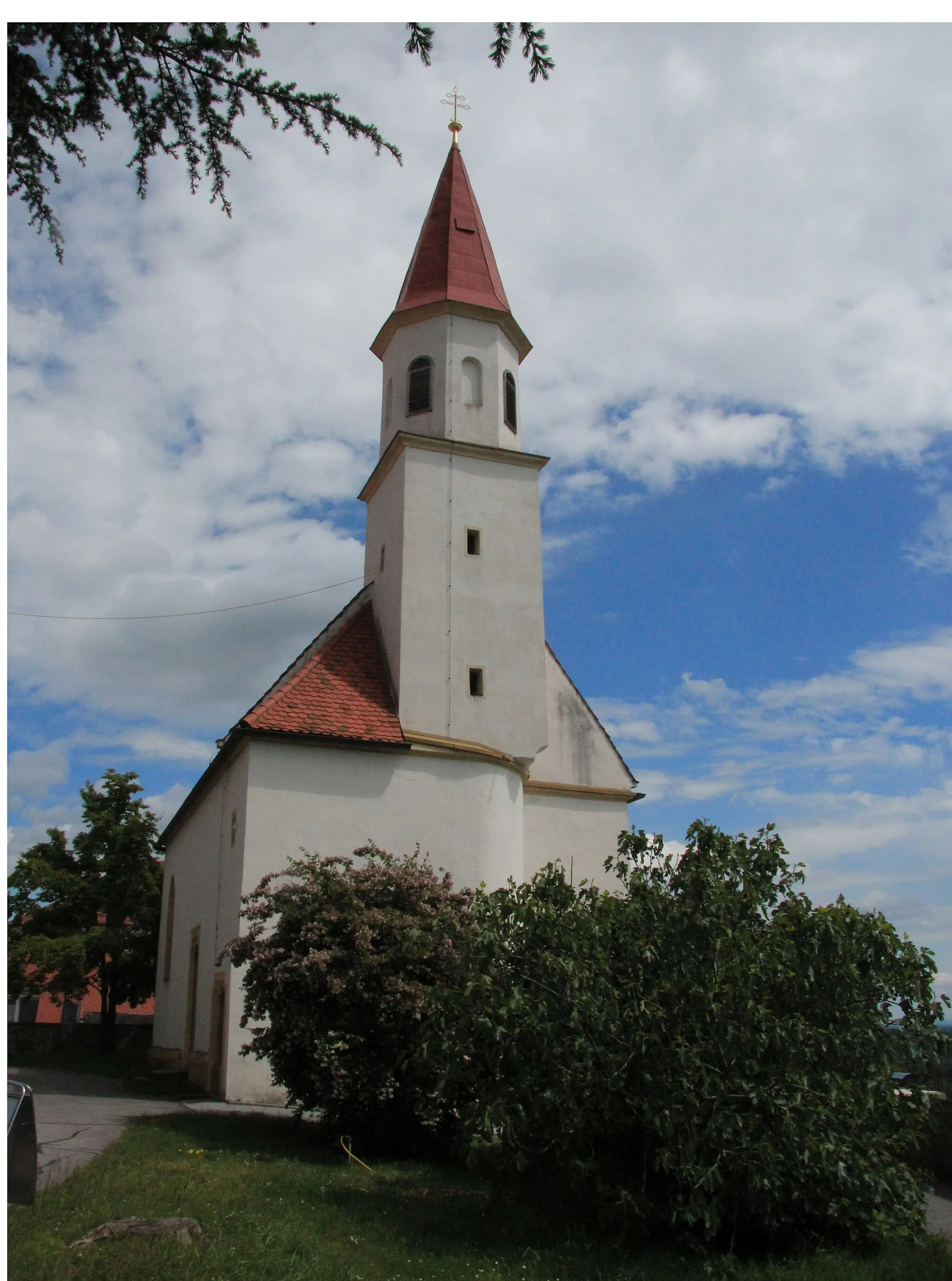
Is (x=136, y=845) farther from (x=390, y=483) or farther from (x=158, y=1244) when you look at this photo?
(x=158, y=1244)

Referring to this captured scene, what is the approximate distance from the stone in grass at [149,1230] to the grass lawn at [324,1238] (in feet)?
0.34

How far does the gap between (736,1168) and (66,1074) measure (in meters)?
21.5

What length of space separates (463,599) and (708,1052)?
1360 centimetres

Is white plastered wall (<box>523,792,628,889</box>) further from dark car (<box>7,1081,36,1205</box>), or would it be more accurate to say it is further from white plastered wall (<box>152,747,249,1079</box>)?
dark car (<box>7,1081,36,1205</box>)

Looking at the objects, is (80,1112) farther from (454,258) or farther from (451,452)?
(454,258)

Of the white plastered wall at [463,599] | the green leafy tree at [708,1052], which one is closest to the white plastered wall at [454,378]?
the white plastered wall at [463,599]

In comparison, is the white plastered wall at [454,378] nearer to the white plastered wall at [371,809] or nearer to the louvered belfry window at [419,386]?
the louvered belfry window at [419,386]

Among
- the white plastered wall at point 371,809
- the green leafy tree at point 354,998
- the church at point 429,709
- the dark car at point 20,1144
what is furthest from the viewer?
the church at point 429,709

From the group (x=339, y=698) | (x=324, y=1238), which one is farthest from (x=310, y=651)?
(x=324, y=1238)

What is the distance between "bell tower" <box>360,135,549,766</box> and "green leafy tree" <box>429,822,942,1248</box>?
34.4 feet

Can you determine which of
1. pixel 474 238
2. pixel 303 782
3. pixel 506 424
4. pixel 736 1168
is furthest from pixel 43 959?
pixel 736 1168

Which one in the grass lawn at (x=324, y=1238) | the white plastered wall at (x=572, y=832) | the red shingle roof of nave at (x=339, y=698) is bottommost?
the grass lawn at (x=324, y=1238)

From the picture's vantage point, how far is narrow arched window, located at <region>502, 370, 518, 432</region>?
77.1 ft

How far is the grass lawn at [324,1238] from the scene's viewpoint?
666 cm
